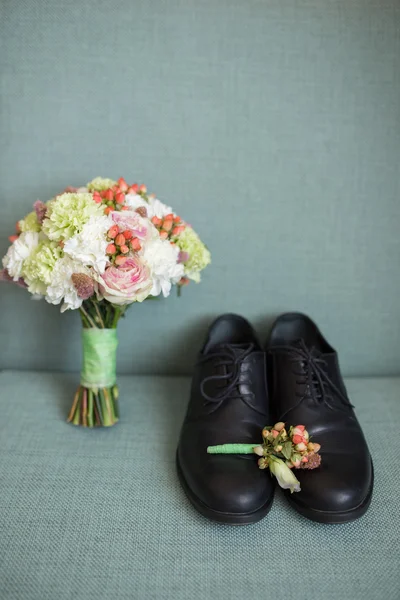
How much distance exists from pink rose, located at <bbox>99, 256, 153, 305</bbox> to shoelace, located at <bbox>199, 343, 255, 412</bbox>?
0.23 meters

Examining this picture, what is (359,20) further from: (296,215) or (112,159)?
(112,159)

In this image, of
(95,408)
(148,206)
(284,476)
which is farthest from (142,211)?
(284,476)

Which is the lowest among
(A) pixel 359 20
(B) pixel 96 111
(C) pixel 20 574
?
(C) pixel 20 574

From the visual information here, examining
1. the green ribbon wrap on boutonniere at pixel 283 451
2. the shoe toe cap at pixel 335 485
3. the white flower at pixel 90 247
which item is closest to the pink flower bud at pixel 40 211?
the white flower at pixel 90 247

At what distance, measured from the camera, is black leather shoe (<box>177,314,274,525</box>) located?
781 millimetres

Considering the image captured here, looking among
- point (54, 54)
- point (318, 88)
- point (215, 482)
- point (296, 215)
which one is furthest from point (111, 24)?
point (215, 482)

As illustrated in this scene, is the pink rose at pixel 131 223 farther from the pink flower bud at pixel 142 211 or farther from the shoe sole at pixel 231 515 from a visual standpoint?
the shoe sole at pixel 231 515

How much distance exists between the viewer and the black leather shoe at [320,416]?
0.78 metres

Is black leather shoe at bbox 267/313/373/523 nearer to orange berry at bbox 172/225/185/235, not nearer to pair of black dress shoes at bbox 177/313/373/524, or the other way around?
pair of black dress shoes at bbox 177/313/373/524

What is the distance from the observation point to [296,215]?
122cm

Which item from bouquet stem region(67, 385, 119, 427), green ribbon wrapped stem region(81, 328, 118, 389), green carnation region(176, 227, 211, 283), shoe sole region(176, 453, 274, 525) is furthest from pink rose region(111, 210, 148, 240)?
shoe sole region(176, 453, 274, 525)

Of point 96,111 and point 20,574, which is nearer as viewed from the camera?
point 20,574

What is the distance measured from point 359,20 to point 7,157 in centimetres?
87

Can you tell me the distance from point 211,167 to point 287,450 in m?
0.68
